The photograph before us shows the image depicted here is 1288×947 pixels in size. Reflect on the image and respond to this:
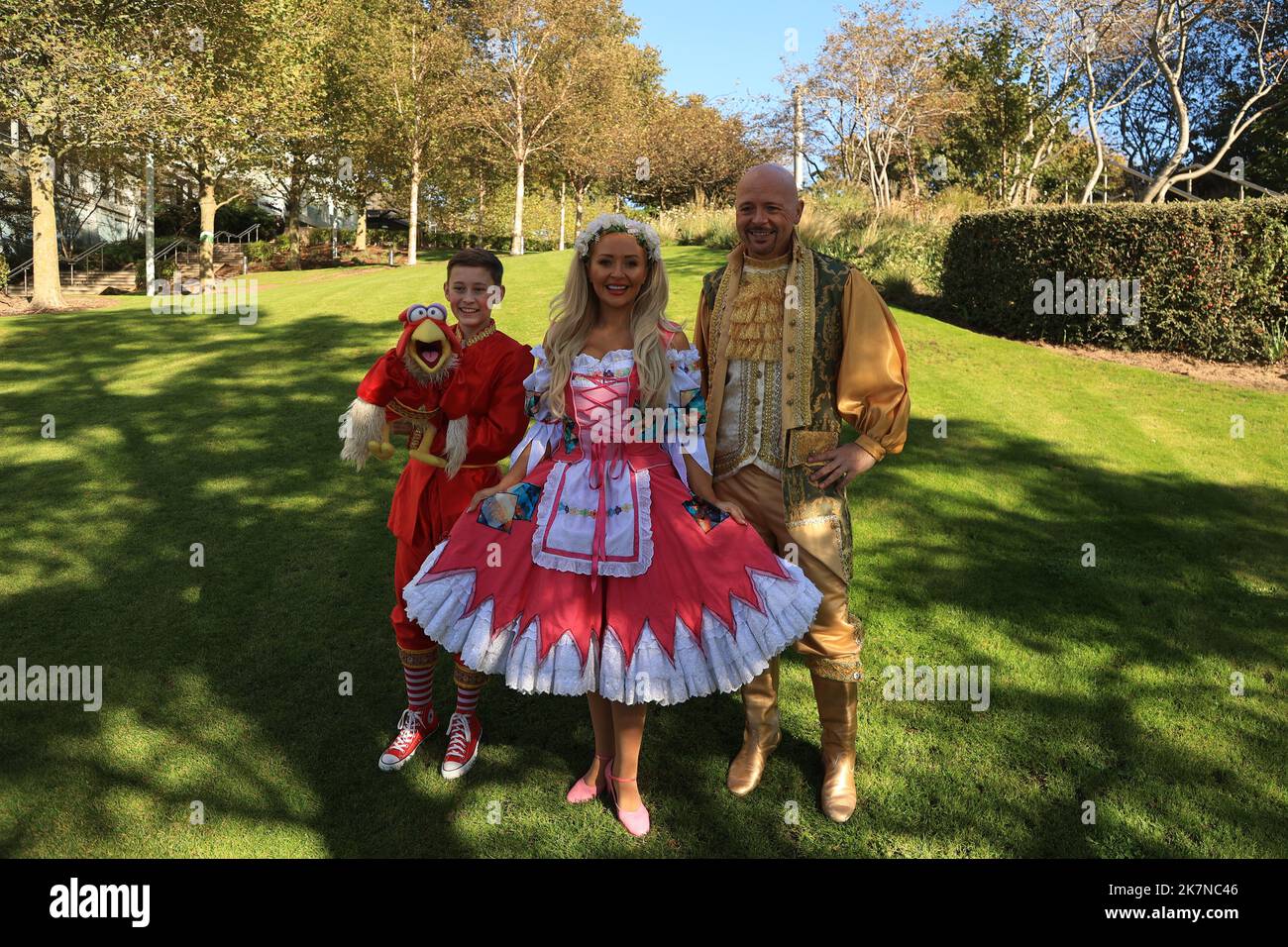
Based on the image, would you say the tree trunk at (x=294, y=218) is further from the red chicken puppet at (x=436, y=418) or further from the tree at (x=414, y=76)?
the red chicken puppet at (x=436, y=418)

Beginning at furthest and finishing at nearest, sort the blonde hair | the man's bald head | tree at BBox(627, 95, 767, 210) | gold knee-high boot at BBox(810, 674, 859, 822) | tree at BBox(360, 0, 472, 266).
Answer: tree at BBox(627, 95, 767, 210) < tree at BBox(360, 0, 472, 266) < gold knee-high boot at BBox(810, 674, 859, 822) < the man's bald head < the blonde hair

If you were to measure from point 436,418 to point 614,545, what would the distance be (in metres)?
1.14

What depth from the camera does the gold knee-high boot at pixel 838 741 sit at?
389 cm

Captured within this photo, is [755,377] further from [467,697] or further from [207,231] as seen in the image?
[207,231]

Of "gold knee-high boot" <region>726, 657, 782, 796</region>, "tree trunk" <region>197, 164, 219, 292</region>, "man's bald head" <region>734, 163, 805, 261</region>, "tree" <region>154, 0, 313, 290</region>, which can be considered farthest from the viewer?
"tree trunk" <region>197, 164, 219, 292</region>

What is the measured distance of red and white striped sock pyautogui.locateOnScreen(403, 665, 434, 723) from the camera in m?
4.23

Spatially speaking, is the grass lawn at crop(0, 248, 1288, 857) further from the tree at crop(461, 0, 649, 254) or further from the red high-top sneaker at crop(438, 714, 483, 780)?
the tree at crop(461, 0, 649, 254)

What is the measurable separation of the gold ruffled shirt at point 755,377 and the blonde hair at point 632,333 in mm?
380

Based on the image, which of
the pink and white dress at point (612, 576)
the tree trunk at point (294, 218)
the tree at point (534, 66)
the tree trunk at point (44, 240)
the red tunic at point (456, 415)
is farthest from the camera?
the tree trunk at point (294, 218)

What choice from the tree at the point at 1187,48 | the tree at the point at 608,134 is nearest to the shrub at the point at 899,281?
the tree at the point at 1187,48

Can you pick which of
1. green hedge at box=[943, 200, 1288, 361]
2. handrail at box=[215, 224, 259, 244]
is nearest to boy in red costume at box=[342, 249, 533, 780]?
green hedge at box=[943, 200, 1288, 361]

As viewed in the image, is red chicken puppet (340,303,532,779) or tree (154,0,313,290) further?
tree (154,0,313,290)
